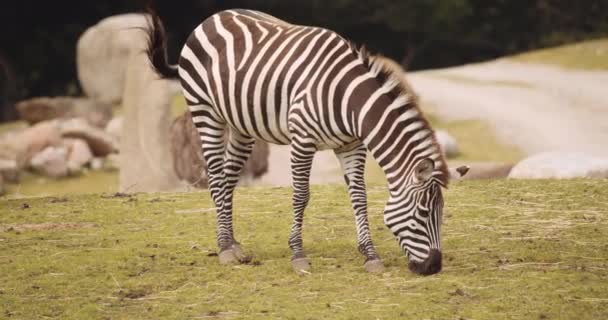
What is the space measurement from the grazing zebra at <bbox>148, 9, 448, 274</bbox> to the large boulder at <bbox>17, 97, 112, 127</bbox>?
13346 millimetres

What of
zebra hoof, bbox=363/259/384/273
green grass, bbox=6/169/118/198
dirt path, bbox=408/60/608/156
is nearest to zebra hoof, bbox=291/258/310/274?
zebra hoof, bbox=363/259/384/273

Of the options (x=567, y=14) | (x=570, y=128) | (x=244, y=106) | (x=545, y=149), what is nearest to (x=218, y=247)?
(x=244, y=106)

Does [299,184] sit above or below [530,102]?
above

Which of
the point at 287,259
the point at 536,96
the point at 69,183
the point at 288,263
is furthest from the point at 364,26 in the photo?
the point at 288,263

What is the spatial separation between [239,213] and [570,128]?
31.3 feet

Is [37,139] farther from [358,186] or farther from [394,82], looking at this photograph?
[394,82]

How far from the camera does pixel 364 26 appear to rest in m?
30.4

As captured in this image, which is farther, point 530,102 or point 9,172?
point 530,102

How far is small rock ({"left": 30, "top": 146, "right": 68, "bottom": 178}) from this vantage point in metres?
17.0

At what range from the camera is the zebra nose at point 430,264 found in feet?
19.8

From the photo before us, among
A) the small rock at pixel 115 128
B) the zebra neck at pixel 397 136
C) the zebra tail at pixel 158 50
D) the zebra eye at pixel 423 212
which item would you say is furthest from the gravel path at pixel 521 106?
the zebra eye at pixel 423 212

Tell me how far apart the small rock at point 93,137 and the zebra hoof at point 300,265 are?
1227cm

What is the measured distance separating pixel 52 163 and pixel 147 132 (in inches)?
132

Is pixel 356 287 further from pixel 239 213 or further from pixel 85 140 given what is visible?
pixel 85 140
